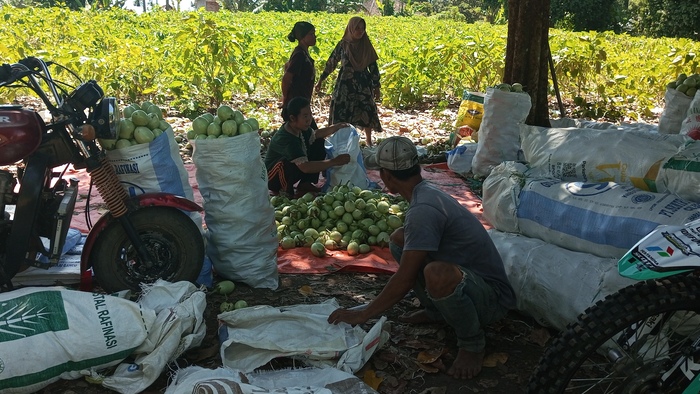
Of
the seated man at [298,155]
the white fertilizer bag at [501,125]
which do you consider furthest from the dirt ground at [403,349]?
the white fertilizer bag at [501,125]

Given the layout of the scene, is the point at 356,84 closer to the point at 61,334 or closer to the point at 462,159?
the point at 462,159

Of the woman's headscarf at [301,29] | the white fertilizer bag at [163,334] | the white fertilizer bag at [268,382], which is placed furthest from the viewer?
the woman's headscarf at [301,29]

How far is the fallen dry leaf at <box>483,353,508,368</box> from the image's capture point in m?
3.22

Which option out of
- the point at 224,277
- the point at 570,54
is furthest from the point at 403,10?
the point at 224,277

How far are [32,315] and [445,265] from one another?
1871 millimetres

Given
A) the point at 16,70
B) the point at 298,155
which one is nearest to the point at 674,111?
the point at 298,155

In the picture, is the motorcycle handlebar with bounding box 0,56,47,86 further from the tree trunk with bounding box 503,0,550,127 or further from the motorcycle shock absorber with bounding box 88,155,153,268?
the tree trunk with bounding box 503,0,550,127

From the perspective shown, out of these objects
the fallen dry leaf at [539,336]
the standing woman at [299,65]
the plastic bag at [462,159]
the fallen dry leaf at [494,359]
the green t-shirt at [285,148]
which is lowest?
the fallen dry leaf at [539,336]

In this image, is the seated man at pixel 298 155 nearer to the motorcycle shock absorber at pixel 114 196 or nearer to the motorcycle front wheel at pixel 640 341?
the motorcycle shock absorber at pixel 114 196

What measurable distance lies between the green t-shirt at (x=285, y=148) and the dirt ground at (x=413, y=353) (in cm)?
178

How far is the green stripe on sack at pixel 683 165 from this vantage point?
3253 millimetres

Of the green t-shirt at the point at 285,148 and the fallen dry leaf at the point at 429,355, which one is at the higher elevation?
the green t-shirt at the point at 285,148

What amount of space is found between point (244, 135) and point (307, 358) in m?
1.41

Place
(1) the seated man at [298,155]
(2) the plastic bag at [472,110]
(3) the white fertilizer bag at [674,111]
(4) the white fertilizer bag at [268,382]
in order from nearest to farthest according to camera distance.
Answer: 1. (4) the white fertilizer bag at [268,382]
2. (1) the seated man at [298,155]
3. (3) the white fertilizer bag at [674,111]
4. (2) the plastic bag at [472,110]
